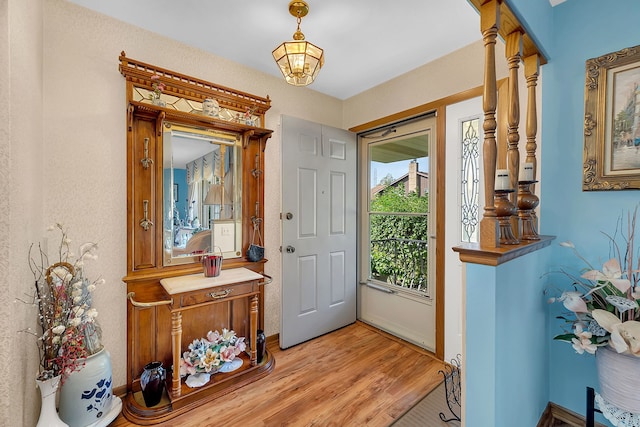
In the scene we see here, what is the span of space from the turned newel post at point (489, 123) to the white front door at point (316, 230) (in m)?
1.71

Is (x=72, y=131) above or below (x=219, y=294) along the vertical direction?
above

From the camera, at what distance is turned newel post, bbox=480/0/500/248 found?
44.3 inches

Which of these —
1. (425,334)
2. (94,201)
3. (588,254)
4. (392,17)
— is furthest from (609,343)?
(94,201)

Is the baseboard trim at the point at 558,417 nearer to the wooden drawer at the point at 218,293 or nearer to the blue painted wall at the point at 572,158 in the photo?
the blue painted wall at the point at 572,158

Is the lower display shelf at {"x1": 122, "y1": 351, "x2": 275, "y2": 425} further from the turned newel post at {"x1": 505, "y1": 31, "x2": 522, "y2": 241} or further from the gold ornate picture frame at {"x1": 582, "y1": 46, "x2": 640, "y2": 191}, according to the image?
the gold ornate picture frame at {"x1": 582, "y1": 46, "x2": 640, "y2": 191}

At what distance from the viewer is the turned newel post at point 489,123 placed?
1.12 m

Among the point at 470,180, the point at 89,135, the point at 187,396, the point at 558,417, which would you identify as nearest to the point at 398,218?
the point at 470,180

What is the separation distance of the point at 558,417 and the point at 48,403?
282 cm

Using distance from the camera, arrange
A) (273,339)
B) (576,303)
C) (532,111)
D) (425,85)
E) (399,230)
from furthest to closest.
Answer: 1. (399,230)
2. (273,339)
3. (425,85)
4. (532,111)
5. (576,303)

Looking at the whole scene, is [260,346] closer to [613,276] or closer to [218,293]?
[218,293]

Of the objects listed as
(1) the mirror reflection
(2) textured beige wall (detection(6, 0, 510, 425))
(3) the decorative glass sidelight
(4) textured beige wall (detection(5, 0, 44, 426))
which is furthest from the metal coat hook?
(3) the decorative glass sidelight

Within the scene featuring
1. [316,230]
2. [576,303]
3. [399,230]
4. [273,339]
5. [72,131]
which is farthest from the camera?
[399,230]

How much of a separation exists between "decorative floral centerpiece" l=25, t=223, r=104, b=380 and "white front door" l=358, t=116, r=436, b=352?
2.42 m

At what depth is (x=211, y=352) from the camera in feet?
6.59
